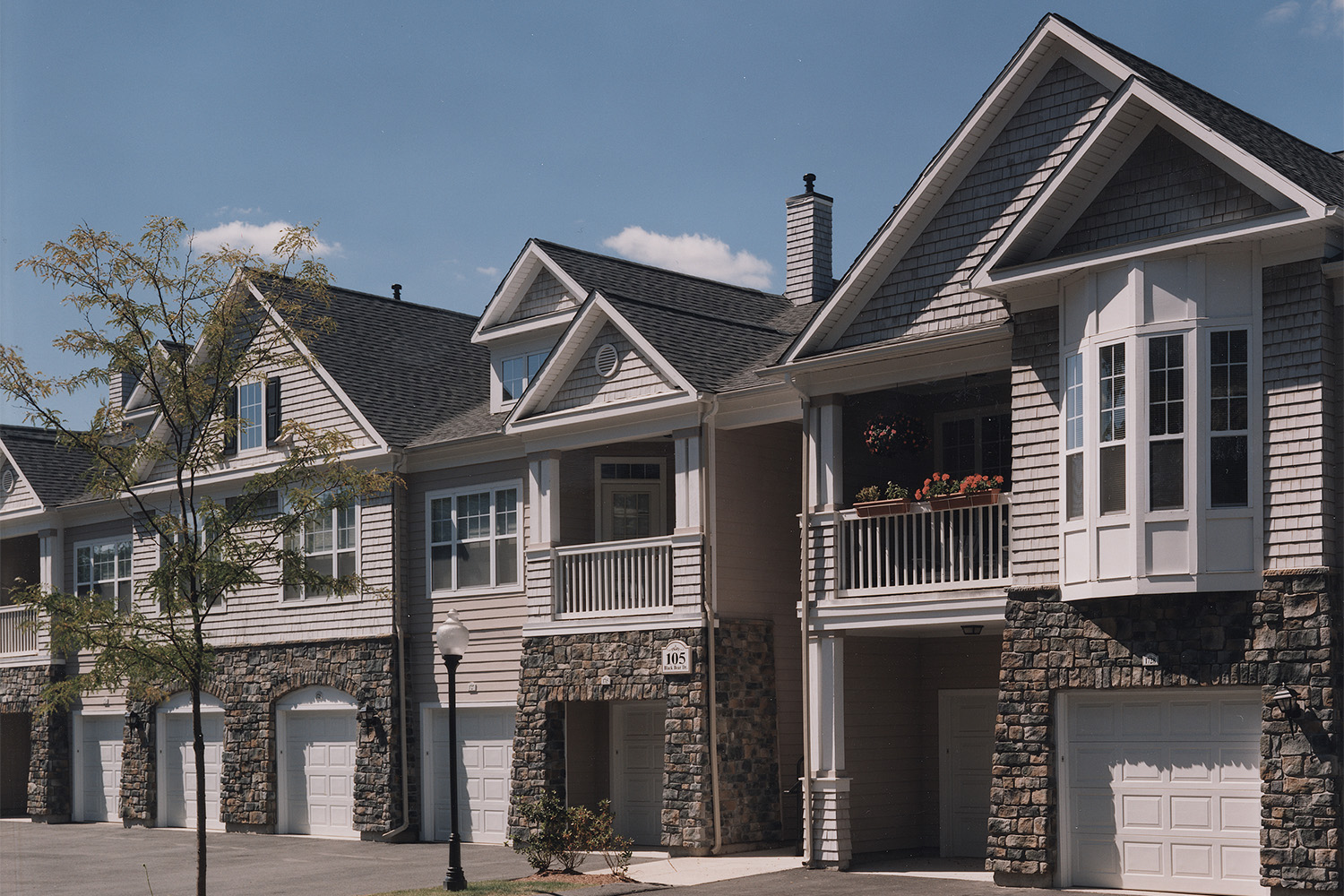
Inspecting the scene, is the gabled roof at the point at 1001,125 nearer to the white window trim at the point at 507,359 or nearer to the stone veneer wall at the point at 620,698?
the stone veneer wall at the point at 620,698

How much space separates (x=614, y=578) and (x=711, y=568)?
5.76ft

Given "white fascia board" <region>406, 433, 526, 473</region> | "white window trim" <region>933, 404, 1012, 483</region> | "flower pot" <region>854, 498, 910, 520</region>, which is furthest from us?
"white fascia board" <region>406, 433, 526, 473</region>

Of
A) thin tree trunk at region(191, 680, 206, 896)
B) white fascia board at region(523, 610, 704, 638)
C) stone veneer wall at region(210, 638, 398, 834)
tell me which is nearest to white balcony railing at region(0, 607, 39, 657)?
stone veneer wall at region(210, 638, 398, 834)

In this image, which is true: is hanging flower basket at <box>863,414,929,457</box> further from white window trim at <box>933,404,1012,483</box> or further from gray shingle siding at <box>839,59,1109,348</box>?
white window trim at <box>933,404,1012,483</box>

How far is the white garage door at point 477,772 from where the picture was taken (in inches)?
879

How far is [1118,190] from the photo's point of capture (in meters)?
14.9

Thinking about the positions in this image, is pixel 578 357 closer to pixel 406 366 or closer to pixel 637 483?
pixel 637 483

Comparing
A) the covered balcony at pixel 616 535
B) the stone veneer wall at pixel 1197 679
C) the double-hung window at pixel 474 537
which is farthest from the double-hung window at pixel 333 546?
the stone veneer wall at pixel 1197 679

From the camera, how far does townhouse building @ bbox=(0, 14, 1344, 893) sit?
44.9ft

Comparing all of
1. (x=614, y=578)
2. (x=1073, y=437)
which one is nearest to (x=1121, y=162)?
(x=1073, y=437)

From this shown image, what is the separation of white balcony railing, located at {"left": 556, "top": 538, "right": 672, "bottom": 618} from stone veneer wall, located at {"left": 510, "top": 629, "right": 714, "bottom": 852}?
397 mm

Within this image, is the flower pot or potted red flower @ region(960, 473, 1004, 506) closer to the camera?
potted red flower @ region(960, 473, 1004, 506)

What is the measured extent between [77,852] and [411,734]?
17.8 ft

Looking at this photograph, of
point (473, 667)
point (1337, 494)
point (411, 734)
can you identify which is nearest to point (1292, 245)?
point (1337, 494)
